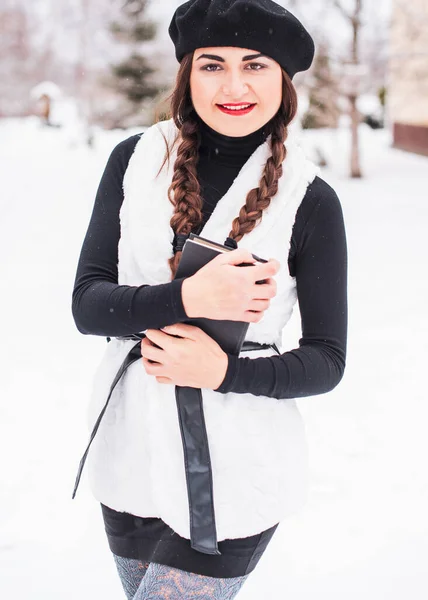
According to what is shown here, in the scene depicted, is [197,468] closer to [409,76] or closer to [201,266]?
[201,266]

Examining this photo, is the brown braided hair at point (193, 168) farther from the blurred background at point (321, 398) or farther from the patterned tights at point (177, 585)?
the patterned tights at point (177, 585)

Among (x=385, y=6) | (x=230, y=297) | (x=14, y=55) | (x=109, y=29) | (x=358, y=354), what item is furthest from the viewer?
(x=14, y=55)

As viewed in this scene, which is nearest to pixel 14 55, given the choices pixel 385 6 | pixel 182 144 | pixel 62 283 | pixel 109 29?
pixel 109 29

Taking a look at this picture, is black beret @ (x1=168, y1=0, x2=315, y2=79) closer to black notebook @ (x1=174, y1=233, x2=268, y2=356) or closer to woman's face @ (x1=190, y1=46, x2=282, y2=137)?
woman's face @ (x1=190, y1=46, x2=282, y2=137)

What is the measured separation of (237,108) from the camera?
1.43 metres

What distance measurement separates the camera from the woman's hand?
51.3 inches

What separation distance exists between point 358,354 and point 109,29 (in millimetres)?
22452

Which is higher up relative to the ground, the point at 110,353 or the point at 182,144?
the point at 182,144

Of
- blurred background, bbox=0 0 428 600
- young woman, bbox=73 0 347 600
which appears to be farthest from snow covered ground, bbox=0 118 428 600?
young woman, bbox=73 0 347 600

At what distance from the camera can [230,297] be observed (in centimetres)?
125

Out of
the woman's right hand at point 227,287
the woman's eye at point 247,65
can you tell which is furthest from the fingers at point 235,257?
the woman's eye at point 247,65

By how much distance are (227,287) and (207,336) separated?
0.42ft

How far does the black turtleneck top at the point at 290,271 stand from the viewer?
1.32 metres

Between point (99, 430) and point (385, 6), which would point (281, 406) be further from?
point (385, 6)
